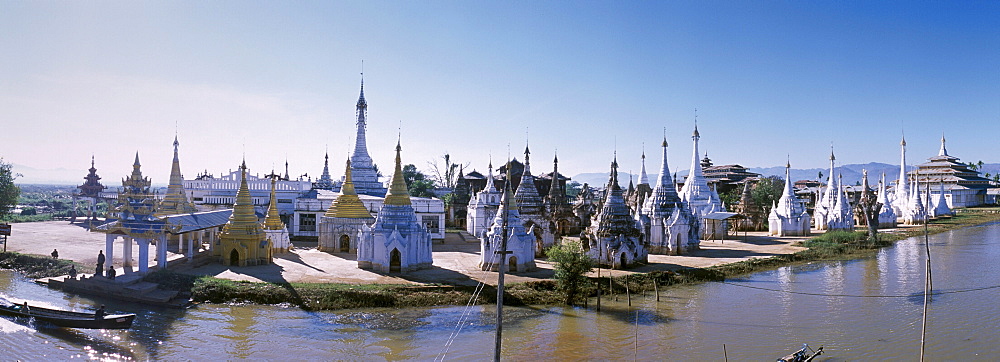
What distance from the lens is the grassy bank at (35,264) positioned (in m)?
25.6

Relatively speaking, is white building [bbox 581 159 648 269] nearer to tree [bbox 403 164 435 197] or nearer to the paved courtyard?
the paved courtyard

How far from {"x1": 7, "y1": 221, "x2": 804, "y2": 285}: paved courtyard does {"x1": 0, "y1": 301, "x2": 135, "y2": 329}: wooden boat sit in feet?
20.9

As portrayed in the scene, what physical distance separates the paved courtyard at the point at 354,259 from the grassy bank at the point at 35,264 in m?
0.88

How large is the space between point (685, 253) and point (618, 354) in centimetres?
1879

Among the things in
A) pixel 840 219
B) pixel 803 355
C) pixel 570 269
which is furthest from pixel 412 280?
pixel 840 219

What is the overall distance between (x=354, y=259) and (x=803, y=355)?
2027 cm

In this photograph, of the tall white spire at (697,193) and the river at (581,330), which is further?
the tall white spire at (697,193)

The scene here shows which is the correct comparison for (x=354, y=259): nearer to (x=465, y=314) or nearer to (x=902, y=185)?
(x=465, y=314)

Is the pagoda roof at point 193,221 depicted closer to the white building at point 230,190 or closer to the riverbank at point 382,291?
the riverbank at point 382,291

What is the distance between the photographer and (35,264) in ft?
89.6

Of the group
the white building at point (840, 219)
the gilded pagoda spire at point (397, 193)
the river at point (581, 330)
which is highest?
the gilded pagoda spire at point (397, 193)

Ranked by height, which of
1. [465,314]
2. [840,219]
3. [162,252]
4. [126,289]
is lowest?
[465,314]

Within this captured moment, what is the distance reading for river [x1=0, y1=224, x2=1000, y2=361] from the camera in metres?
16.2

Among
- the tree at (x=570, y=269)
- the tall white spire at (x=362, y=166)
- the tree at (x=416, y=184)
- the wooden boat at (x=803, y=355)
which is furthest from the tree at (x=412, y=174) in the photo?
the wooden boat at (x=803, y=355)
